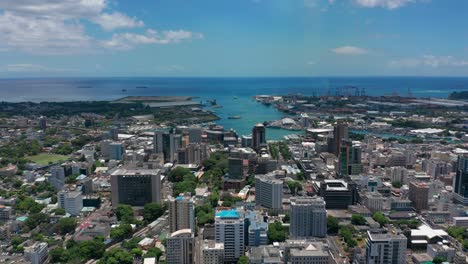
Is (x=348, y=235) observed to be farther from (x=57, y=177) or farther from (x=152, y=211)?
(x=57, y=177)

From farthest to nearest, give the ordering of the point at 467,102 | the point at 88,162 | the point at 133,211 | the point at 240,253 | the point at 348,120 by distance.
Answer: the point at 467,102 < the point at 348,120 < the point at 88,162 < the point at 133,211 < the point at 240,253

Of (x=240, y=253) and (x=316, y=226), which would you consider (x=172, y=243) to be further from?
(x=316, y=226)

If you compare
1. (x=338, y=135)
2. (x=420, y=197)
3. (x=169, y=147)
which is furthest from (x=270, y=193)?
(x=338, y=135)

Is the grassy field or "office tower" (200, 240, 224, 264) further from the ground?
"office tower" (200, 240, 224, 264)

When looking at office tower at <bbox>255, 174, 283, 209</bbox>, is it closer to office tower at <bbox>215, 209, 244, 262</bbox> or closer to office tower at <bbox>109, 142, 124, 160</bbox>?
office tower at <bbox>215, 209, 244, 262</bbox>

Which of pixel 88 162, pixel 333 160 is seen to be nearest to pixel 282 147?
pixel 333 160

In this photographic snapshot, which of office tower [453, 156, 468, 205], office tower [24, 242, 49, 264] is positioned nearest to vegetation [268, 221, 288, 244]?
office tower [24, 242, 49, 264]
